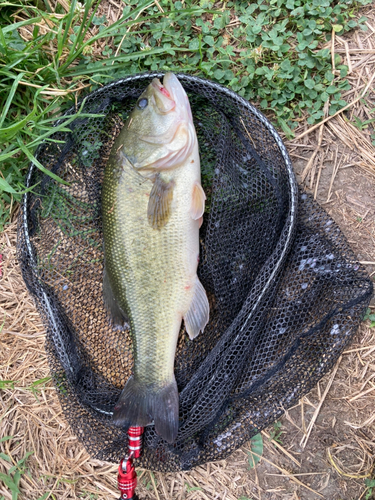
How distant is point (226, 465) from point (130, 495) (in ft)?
1.88

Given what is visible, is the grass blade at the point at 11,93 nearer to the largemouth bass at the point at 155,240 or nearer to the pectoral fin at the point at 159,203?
the largemouth bass at the point at 155,240

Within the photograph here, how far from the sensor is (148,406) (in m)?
2.06

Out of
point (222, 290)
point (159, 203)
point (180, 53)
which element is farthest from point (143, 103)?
point (222, 290)

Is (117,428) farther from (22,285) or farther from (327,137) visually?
(327,137)

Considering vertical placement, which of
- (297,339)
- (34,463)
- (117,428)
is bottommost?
(34,463)

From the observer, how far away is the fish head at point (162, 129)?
1.97 metres

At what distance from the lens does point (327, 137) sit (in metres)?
2.32

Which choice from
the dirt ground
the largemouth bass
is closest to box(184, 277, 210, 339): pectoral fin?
the largemouth bass

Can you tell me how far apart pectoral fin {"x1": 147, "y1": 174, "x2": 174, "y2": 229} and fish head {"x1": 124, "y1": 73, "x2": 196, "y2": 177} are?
0.25ft

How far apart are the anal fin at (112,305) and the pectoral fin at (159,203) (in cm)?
43

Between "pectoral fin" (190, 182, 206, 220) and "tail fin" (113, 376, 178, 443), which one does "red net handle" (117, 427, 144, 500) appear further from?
"pectoral fin" (190, 182, 206, 220)

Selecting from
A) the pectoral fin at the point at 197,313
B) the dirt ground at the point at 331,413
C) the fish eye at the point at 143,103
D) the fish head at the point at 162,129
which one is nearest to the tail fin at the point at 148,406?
the pectoral fin at the point at 197,313

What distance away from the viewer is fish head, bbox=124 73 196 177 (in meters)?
1.97

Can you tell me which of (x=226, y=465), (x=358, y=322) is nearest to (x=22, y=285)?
(x=226, y=465)
